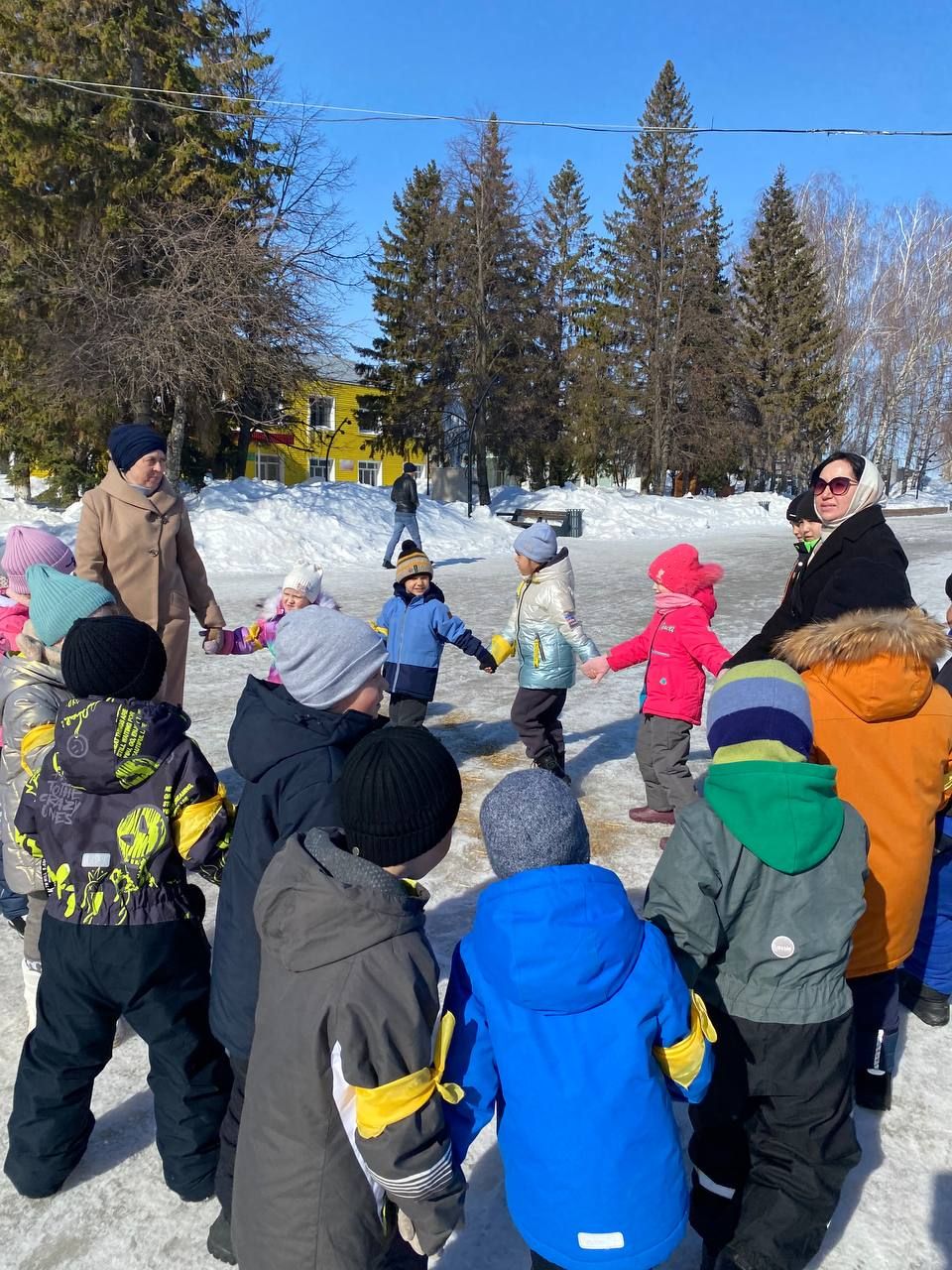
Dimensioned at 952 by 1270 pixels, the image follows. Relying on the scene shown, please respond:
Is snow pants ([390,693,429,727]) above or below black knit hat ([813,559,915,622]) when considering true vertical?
below

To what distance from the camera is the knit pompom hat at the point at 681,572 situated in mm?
4590

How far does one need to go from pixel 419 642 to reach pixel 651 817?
5.55 feet

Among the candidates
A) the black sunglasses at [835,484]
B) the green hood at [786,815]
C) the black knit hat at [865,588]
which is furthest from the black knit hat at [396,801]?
the black sunglasses at [835,484]

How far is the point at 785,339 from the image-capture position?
37969 mm

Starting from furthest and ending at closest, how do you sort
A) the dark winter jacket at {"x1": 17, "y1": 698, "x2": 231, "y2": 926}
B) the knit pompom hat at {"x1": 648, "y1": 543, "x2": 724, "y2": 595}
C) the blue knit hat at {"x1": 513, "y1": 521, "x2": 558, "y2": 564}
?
the blue knit hat at {"x1": 513, "y1": 521, "x2": 558, "y2": 564} < the knit pompom hat at {"x1": 648, "y1": 543, "x2": 724, "y2": 595} < the dark winter jacket at {"x1": 17, "y1": 698, "x2": 231, "y2": 926}

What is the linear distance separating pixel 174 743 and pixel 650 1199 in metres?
1.50

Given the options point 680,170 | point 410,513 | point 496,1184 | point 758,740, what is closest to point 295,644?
point 758,740

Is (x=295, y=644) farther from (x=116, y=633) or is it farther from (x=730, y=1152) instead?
(x=730, y=1152)

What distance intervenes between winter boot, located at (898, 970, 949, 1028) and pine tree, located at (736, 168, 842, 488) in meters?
38.1

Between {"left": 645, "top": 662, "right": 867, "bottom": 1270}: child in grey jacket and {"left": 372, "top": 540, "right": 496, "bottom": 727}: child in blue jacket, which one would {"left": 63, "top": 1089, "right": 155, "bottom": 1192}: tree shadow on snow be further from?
{"left": 372, "top": 540, "right": 496, "bottom": 727}: child in blue jacket

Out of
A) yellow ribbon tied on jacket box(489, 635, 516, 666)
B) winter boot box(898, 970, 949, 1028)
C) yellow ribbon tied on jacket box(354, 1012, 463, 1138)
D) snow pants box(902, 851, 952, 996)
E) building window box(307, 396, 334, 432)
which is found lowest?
winter boot box(898, 970, 949, 1028)

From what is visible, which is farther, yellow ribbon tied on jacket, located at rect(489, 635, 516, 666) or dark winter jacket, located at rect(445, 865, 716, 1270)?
yellow ribbon tied on jacket, located at rect(489, 635, 516, 666)

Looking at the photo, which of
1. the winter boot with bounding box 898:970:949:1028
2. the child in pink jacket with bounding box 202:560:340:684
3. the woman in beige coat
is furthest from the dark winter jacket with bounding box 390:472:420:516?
the winter boot with bounding box 898:970:949:1028

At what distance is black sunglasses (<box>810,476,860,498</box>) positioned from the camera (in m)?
3.45
